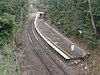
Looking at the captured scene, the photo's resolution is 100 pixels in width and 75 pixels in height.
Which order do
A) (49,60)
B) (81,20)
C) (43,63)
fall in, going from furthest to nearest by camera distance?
1. (81,20)
2. (49,60)
3. (43,63)

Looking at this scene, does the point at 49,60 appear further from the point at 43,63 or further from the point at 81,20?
the point at 81,20

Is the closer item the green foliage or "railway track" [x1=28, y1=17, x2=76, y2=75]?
"railway track" [x1=28, y1=17, x2=76, y2=75]

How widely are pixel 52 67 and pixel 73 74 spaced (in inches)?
79.8

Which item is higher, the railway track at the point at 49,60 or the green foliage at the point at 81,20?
the green foliage at the point at 81,20

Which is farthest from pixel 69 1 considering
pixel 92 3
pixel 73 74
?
pixel 73 74

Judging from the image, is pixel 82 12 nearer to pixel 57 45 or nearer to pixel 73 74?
pixel 57 45

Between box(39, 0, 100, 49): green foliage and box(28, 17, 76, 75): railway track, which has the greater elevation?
box(39, 0, 100, 49): green foliage

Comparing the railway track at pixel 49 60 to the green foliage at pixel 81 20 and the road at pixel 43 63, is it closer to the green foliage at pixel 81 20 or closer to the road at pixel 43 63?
the road at pixel 43 63

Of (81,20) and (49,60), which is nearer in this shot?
(49,60)

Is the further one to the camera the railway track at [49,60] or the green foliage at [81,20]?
the green foliage at [81,20]

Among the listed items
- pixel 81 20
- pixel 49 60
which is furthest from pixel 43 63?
pixel 81 20

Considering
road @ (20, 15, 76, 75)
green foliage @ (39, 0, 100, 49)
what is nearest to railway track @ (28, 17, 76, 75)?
road @ (20, 15, 76, 75)

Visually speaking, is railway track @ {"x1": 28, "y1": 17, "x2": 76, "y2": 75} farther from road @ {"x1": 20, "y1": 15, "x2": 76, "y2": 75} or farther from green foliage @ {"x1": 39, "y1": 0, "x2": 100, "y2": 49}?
green foliage @ {"x1": 39, "y1": 0, "x2": 100, "y2": 49}

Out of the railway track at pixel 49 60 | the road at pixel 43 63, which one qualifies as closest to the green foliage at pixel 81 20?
the road at pixel 43 63
